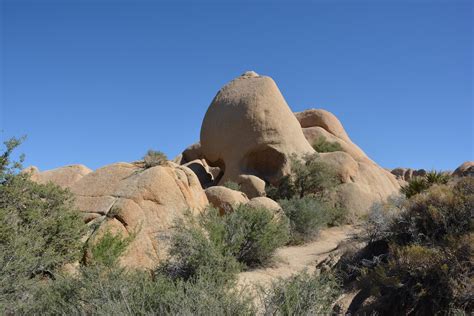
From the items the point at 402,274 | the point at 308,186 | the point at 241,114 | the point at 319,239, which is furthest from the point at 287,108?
the point at 402,274

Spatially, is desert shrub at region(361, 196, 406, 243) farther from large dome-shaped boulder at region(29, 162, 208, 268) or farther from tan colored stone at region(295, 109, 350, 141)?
tan colored stone at region(295, 109, 350, 141)

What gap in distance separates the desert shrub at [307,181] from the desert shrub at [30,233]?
13.0m

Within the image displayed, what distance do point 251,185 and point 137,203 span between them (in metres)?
11.5

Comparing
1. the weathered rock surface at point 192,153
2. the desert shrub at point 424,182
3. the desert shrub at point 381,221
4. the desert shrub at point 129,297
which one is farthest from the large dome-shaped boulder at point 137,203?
the weathered rock surface at point 192,153

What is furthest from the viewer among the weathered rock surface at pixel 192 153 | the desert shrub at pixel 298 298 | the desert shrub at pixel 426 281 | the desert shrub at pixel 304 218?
the weathered rock surface at pixel 192 153

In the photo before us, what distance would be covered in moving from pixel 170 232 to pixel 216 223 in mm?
1059

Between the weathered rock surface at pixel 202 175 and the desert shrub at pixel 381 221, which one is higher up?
the weathered rock surface at pixel 202 175

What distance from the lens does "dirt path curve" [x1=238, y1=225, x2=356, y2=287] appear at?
31.6ft

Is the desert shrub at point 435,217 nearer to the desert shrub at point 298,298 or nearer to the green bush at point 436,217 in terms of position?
the green bush at point 436,217

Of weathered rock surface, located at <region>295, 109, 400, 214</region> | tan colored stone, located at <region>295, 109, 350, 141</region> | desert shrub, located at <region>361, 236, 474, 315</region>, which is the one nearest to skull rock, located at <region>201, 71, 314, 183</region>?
weathered rock surface, located at <region>295, 109, 400, 214</region>

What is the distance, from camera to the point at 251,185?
70.3ft

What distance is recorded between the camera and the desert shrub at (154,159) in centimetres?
1195

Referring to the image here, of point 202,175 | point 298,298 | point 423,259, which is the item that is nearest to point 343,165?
point 202,175

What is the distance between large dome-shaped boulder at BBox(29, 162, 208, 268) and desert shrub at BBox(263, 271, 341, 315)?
4279 mm
